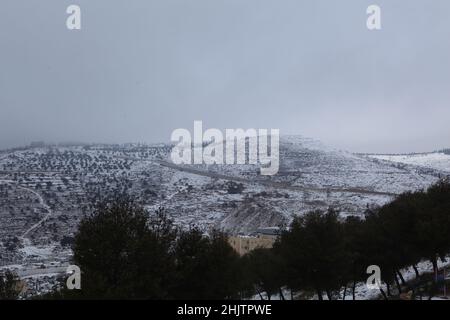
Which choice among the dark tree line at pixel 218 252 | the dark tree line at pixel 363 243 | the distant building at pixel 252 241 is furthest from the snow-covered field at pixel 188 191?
the dark tree line at pixel 218 252

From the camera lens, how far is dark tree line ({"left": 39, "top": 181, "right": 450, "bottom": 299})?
58.2 feet

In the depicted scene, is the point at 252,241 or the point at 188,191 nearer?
the point at 252,241

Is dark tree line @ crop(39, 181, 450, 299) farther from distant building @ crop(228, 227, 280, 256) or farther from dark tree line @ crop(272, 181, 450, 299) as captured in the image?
distant building @ crop(228, 227, 280, 256)

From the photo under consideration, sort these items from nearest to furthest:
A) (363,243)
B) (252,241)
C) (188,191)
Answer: (363,243)
(252,241)
(188,191)

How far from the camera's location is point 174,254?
20.5 metres

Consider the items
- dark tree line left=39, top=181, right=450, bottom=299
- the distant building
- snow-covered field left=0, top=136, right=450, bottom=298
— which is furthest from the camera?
snow-covered field left=0, top=136, right=450, bottom=298

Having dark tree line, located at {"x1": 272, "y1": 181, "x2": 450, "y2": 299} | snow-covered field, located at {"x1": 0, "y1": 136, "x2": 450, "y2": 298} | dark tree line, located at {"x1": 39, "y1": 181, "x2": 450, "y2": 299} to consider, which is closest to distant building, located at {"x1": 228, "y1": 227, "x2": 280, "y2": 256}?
snow-covered field, located at {"x1": 0, "y1": 136, "x2": 450, "y2": 298}

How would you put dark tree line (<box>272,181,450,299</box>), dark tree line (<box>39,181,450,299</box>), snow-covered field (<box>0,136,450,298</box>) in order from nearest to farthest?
dark tree line (<box>39,181,450,299</box>)
dark tree line (<box>272,181,450,299</box>)
snow-covered field (<box>0,136,450,298</box>)

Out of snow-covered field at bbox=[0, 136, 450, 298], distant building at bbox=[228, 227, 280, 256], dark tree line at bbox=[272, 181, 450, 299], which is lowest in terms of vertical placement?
snow-covered field at bbox=[0, 136, 450, 298]

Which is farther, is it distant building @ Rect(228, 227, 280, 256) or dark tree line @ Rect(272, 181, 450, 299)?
distant building @ Rect(228, 227, 280, 256)

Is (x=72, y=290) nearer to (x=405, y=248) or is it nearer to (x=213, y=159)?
(x=405, y=248)

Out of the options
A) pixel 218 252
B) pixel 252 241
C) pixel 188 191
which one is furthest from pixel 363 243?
pixel 188 191

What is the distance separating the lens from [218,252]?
21.2 m

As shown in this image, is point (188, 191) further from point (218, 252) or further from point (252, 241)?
point (218, 252)
